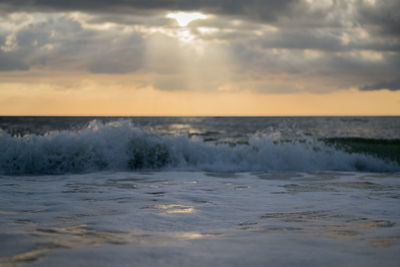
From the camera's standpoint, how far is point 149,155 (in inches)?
467

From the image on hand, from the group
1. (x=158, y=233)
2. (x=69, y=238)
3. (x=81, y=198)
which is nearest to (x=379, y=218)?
(x=158, y=233)

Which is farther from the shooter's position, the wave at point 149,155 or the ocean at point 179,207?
the wave at point 149,155

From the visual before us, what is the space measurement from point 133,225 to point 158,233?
48 cm

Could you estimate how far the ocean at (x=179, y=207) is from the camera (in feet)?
10.8

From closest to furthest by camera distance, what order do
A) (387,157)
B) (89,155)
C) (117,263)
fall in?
(117,263)
(89,155)
(387,157)

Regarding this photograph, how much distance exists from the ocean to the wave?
0.04 meters

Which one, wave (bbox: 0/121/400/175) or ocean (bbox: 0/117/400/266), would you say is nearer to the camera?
ocean (bbox: 0/117/400/266)

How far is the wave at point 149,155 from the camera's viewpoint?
430 inches

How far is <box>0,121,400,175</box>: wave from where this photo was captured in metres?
10.9

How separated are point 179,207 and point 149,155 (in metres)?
6.59

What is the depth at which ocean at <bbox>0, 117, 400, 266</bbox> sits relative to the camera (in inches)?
130

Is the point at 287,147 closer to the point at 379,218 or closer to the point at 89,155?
the point at 89,155

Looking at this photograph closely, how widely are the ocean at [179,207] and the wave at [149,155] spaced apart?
43 mm

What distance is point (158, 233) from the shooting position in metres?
3.95
